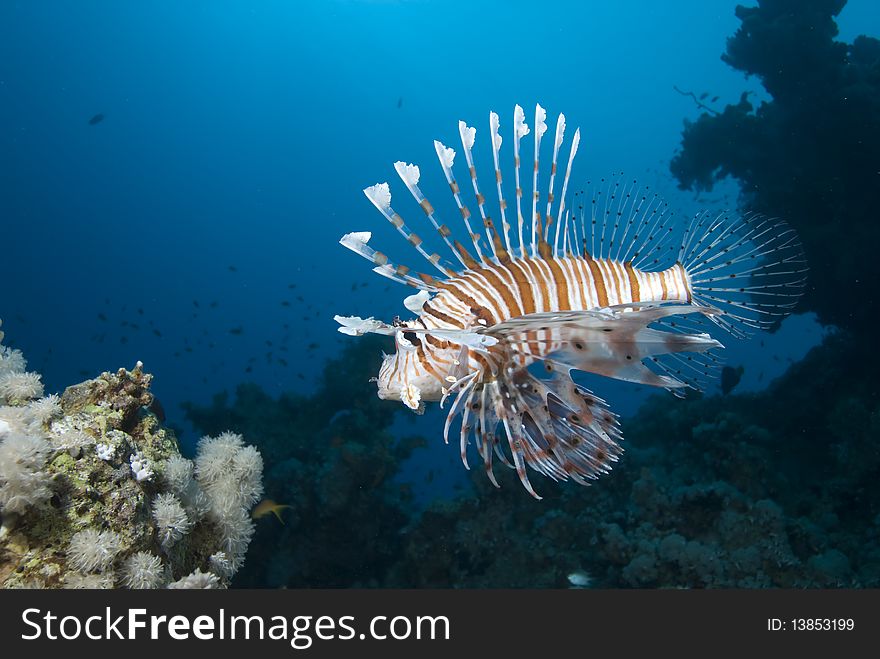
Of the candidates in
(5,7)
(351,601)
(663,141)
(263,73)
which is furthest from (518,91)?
(351,601)

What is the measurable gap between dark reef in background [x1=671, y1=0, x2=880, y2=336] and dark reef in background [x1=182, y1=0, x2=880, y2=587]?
4cm

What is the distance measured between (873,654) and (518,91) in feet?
232

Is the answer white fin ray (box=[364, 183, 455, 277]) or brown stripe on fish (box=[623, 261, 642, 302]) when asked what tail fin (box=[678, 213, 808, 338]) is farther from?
white fin ray (box=[364, 183, 455, 277])

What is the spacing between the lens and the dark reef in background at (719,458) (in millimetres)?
5773

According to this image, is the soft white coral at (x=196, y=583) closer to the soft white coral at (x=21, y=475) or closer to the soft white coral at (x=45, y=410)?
the soft white coral at (x=21, y=475)

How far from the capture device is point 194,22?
58.0 meters

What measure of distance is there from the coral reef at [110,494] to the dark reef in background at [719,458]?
14.6 feet

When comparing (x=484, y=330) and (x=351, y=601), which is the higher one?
(x=484, y=330)

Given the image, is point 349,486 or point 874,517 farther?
point 349,486

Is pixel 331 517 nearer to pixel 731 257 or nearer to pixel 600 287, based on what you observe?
pixel 600 287

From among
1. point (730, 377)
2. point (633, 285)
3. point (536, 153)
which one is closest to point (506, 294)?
point (633, 285)

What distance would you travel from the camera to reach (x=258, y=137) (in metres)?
71.2

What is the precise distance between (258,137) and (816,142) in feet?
237

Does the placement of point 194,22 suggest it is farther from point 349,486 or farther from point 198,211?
point 349,486
